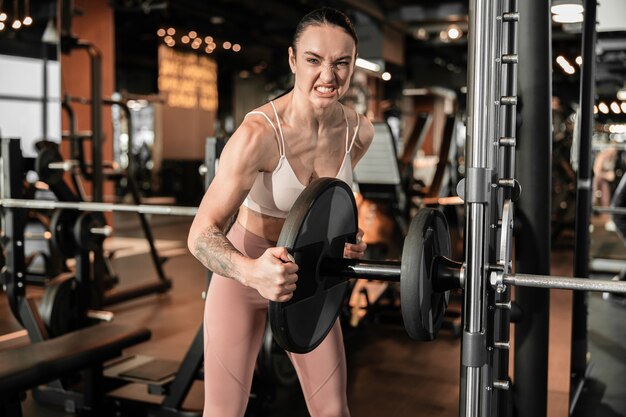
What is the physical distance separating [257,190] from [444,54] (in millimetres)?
14483

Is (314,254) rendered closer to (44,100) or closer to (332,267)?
(332,267)

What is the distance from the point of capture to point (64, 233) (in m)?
3.36

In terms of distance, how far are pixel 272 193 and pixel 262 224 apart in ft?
0.33

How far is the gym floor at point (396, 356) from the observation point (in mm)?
2977

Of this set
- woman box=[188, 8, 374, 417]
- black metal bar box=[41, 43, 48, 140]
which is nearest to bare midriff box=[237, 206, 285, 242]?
woman box=[188, 8, 374, 417]

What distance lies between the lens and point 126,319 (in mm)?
4504

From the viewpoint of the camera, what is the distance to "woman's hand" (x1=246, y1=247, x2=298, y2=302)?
1242mm

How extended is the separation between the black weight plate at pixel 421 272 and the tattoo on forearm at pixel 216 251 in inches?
13.5

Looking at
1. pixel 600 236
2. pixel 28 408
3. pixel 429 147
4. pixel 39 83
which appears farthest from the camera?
pixel 429 147

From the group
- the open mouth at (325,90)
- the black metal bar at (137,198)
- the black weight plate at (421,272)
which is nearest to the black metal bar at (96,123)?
the black metal bar at (137,198)

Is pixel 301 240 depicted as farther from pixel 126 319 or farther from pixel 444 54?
pixel 444 54

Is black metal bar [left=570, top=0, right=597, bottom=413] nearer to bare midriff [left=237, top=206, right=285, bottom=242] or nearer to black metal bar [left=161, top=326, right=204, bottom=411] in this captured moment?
black metal bar [left=161, top=326, right=204, bottom=411]

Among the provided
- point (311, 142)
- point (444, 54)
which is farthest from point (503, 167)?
point (444, 54)

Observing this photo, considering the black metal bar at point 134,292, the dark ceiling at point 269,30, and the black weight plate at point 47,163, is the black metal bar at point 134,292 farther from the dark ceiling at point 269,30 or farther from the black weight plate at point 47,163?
the dark ceiling at point 269,30
